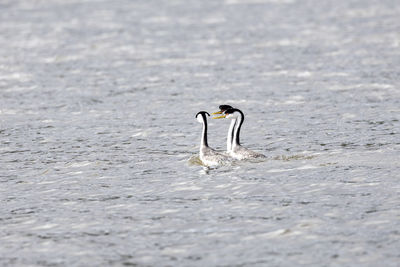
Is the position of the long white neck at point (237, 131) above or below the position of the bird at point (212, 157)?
above

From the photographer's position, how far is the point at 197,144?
24672 millimetres

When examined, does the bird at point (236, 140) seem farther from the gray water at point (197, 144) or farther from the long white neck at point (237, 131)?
the gray water at point (197, 144)

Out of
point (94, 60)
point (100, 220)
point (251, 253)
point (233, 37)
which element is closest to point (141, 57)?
point (94, 60)

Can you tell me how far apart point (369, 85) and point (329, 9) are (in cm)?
2591

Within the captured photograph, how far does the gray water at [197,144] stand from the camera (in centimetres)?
1590

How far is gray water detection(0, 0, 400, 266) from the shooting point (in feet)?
52.2

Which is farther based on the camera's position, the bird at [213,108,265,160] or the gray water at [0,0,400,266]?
the bird at [213,108,265,160]

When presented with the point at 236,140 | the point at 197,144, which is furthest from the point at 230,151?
the point at 197,144

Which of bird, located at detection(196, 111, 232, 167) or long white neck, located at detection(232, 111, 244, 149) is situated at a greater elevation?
long white neck, located at detection(232, 111, 244, 149)

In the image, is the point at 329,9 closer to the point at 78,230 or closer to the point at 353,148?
the point at 353,148

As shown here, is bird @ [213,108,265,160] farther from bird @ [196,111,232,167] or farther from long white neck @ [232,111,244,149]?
bird @ [196,111,232,167]

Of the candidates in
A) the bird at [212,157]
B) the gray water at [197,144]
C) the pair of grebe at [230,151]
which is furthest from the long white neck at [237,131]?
the gray water at [197,144]

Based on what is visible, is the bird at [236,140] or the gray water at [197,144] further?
the bird at [236,140]

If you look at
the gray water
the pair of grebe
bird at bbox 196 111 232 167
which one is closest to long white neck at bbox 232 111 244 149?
the pair of grebe
